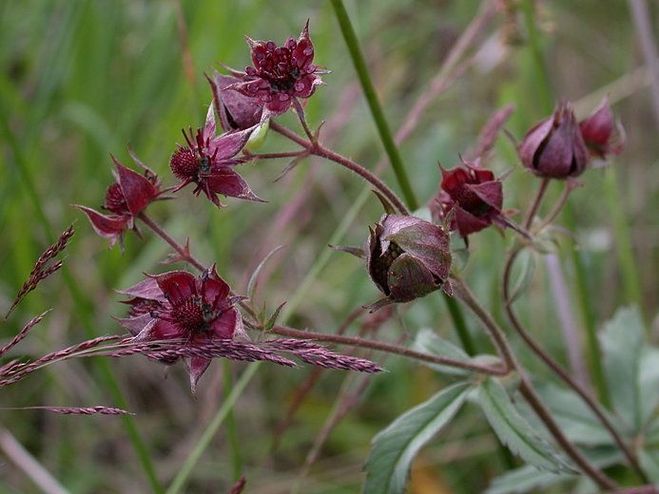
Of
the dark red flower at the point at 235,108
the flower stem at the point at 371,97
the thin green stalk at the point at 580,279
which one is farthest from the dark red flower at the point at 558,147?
the thin green stalk at the point at 580,279

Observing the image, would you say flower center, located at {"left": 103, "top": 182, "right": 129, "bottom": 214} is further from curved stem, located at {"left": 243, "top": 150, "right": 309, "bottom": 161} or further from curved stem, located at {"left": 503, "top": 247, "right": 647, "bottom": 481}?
curved stem, located at {"left": 503, "top": 247, "right": 647, "bottom": 481}

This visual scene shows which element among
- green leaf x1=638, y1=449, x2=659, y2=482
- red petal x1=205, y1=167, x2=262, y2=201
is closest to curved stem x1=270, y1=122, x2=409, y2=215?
red petal x1=205, y1=167, x2=262, y2=201

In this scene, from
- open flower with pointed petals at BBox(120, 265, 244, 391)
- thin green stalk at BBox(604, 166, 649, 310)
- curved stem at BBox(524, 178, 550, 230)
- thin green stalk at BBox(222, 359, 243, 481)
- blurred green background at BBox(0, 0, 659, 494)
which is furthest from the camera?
blurred green background at BBox(0, 0, 659, 494)

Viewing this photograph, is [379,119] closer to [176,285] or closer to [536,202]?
[536,202]

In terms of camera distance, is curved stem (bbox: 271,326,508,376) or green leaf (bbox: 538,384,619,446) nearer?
curved stem (bbox: 271,326,508,376)

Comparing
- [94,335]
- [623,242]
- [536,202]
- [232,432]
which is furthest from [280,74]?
[623,242]

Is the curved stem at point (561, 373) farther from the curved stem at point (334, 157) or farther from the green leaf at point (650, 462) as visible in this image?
the curved stem at point (334, 157)

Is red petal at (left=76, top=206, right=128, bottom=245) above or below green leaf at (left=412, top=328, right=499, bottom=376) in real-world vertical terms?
above
